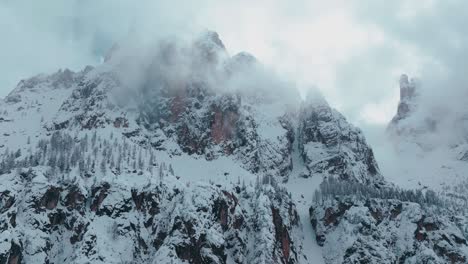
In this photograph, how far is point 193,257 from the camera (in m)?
200

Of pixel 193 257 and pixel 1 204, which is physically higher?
pixel 1 204

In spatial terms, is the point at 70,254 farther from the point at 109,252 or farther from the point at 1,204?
the point at 1,204

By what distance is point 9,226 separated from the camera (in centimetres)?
19075

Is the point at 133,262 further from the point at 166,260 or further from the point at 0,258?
the point at 0,258

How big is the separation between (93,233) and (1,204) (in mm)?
32734

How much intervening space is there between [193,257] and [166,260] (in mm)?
10015

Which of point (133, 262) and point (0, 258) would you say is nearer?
point (0, 258)

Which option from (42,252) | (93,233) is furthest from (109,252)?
(42,252)

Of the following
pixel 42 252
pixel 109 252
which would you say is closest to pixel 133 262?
pixel 109 252

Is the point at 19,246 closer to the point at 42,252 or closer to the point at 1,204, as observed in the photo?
the point at 42,252

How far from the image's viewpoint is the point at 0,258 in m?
180

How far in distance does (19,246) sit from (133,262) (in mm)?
36363

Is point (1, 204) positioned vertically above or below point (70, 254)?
A: above

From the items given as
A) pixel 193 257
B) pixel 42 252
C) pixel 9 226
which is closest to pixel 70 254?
pixel 42 252
